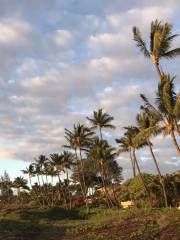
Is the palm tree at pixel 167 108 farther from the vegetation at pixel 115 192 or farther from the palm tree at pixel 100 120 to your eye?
the palm tree at pixel 100 120

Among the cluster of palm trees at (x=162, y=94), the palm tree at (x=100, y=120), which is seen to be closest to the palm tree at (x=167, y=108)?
the cluster of palm trees at (x=162, y=94)

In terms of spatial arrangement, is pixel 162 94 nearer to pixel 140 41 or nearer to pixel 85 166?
pixel 140 41

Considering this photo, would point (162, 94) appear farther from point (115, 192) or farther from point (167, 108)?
point (115, 192)

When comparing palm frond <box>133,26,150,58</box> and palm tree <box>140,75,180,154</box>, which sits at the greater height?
palm frond <box>133,26,150,58</box>

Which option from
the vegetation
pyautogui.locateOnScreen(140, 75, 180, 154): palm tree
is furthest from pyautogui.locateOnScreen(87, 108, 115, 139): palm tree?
pyautogui.locateOnScreen(140, 75, 180, 154): palm tree

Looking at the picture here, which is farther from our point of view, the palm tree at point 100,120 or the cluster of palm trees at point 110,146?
the palm tree at point 100,120

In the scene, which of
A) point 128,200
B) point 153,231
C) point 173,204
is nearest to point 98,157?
point 128,200

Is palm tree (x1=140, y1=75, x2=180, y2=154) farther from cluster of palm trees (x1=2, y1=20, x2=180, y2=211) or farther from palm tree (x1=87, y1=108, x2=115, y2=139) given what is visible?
palm tree (x1=87, y1=108, x2=115, y2=139)

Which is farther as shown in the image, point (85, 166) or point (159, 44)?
point (85, 166)

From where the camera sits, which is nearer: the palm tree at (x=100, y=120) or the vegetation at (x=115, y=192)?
the vegetation at (x=115, y=192)

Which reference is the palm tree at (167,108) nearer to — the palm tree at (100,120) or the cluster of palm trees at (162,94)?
the cluster of palm trees at (162,94)

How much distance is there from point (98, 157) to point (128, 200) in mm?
9416

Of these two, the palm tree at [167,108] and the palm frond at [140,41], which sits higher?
the palm frond at [140,41]

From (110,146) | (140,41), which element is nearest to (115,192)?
(110,146)
